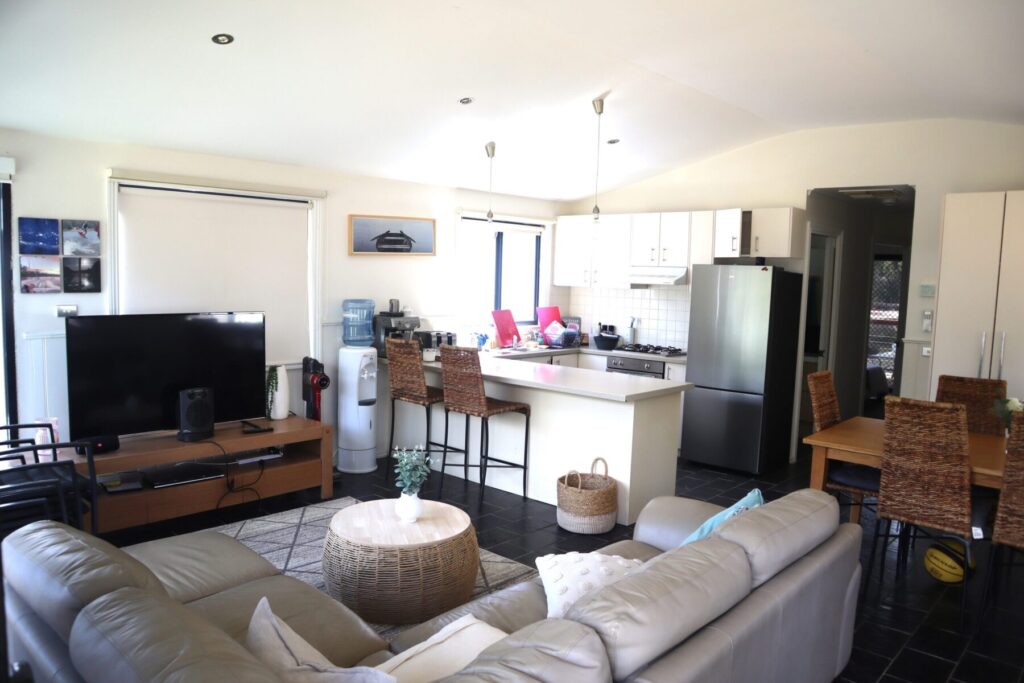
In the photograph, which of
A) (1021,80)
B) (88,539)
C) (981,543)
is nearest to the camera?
(88,539)

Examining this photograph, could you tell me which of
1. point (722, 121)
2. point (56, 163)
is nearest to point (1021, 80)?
point (722, 121)

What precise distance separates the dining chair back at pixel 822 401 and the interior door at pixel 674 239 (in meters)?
2.40

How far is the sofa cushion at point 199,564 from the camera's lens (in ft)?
8.36

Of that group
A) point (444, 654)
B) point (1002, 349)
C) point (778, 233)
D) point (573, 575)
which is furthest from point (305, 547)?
point (1002, 349)

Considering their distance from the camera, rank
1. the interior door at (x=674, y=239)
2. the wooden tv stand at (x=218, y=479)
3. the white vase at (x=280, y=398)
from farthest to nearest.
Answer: the interior door at (x=674, y=239) → the white vase at (x=280, y=398) → the wooden tv stand at (x=218, y=479)

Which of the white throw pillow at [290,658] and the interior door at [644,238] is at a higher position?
the interior door at [644,238]

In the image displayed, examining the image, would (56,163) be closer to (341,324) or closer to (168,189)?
(168,189)

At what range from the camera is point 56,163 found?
4.11 metres

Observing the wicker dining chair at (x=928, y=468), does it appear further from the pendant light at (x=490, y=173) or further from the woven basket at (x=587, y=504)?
the pendant light at (x=490, y=173)

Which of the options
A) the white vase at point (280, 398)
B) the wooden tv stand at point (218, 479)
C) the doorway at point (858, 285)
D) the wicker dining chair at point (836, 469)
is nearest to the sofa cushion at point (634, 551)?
the wicker dining chair at point (836, 469)

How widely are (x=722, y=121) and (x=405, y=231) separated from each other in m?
2.67

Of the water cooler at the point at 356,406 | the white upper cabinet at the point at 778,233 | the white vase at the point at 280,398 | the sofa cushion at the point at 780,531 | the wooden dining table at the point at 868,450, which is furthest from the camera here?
the white upper cabinet at the point at 778,233

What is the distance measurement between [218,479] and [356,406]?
1248mm

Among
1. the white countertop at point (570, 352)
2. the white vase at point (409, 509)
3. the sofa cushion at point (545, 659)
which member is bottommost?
the white vase at point (409, 509)
